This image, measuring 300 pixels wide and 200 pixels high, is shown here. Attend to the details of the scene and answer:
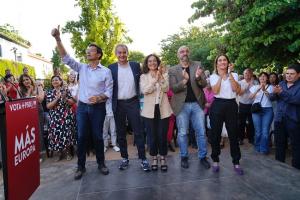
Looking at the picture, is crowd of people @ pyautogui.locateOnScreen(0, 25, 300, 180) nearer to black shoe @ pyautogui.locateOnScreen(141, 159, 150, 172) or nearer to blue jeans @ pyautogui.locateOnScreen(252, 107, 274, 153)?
black shoe @ pyautogui.locateOnScreen(141, 159, 150, 172)

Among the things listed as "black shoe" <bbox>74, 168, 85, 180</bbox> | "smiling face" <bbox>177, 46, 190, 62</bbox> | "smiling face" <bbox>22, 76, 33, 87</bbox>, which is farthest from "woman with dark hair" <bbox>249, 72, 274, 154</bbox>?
"smiling face" <bbox>22, 76, 33, 87</bbox>

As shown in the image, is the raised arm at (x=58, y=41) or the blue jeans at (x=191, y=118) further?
the blue jeans at (x=191, y=118)

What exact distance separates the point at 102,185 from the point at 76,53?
2204 centimetres

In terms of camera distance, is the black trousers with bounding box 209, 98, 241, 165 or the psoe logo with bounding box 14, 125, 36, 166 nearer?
the psoe logo with bounding box 14, 125, 36, 166

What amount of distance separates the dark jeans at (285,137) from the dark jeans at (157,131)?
2.07 metres

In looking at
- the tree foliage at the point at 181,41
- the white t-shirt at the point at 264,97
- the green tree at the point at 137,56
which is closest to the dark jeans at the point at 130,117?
the white t-shirt at the point at 264,97

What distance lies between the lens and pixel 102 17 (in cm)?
2538

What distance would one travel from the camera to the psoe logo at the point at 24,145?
2.81 m

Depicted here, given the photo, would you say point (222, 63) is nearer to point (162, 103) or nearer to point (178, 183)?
point (162, 103)

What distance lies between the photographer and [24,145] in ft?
9.90

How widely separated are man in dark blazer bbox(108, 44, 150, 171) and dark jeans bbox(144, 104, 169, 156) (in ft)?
0.67

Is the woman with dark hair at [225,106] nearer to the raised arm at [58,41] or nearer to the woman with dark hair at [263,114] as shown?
the woman with dark hair at [263,114]

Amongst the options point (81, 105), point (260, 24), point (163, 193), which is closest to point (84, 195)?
point (163, 193)

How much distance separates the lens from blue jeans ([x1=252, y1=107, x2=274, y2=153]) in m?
6.14
